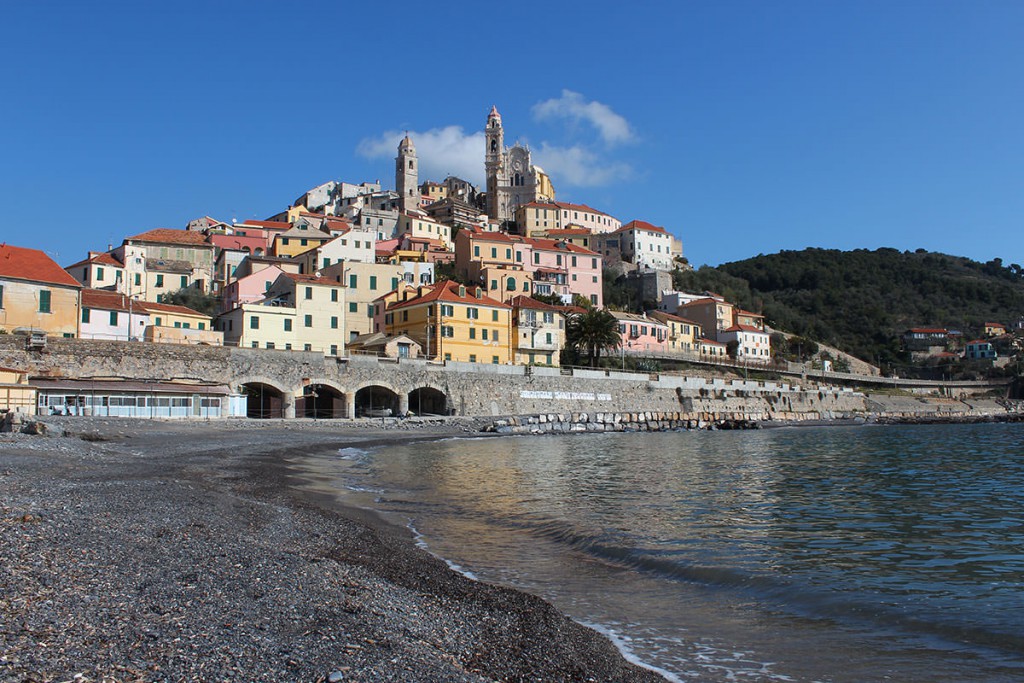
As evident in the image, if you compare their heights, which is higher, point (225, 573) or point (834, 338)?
point (834, 338)

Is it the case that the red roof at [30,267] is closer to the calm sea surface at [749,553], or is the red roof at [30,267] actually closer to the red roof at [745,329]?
the calm sea surface at [749,553]

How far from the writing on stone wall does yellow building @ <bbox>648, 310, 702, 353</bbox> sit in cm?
2861

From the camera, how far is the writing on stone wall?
194ft

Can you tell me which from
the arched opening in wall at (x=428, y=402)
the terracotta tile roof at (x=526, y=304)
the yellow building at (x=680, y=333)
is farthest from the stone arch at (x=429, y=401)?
the yellow building at (x=680, y=333)

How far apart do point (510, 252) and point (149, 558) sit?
8203cm

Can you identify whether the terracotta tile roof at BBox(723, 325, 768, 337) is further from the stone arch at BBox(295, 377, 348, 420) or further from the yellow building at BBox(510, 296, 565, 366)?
the stone arch at BBox(295, 377, 348, 420)

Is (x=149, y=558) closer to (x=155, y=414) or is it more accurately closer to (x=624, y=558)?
(x=624, y=558)

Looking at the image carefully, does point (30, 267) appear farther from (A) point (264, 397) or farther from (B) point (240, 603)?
(B) point (240, 603)

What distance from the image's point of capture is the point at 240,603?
24.1 ft

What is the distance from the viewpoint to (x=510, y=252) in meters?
89.8

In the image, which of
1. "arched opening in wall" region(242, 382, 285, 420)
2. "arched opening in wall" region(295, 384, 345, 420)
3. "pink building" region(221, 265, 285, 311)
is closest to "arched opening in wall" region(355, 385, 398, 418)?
"arched opening in wall" region(295, 384, 345, 420)

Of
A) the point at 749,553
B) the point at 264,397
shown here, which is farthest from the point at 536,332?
the point at 749,553

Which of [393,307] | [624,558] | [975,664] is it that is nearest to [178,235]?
[393,307]

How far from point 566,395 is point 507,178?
95.7m
